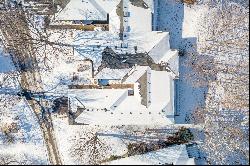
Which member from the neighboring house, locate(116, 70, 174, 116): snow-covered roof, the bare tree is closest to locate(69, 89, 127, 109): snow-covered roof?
locate(116, 70, 174, 116): snow-covered roof

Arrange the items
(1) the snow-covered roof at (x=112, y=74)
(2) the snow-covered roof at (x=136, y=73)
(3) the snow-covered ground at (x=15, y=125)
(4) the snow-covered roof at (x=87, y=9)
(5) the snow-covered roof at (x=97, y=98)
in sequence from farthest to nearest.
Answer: (3) the snow-covered ground at (x=15, y=125), (4) the snow-covered roof at (x=87, y=9), (5) the snow-covered roof at (x=97, y=98), (1) the snow-covered roof at (x=112, y=74), (2) the snow-covered roof at (x=136, y=73)

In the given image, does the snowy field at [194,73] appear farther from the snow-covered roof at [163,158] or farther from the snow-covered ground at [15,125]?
the snow-covered ground at [15,125]

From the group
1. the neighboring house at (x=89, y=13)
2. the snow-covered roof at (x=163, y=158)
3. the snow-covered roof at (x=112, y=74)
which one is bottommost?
the snow-covered roof at (x=163, y=158)

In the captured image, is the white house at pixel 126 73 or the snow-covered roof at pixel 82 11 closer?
the white house at pixel 126 73

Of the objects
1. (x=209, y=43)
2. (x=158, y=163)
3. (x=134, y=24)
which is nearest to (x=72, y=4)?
(x=134, y=24)

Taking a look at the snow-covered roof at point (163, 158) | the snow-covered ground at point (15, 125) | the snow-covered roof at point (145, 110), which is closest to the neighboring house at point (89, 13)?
the snow-covered roof at point (145, 110)

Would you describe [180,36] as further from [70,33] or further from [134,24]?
[70,33]

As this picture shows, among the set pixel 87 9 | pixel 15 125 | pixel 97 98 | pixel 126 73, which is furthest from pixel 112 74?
pixel 15 125
